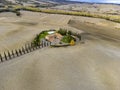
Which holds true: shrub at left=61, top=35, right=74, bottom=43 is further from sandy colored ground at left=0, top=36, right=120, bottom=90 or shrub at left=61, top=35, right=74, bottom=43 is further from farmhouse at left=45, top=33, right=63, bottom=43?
sandy colored ground at left=0, top=36, right=120, bottom=90

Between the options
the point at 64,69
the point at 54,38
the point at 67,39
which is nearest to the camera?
the point at 64,69

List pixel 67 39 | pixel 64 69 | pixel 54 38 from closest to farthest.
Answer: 1. pixel 64 69
2. pixel 67 39
3. pixel 54 38

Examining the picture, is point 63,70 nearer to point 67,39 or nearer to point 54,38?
point 67,39

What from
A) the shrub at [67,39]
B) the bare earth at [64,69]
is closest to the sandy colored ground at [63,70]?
the bare earth at [64,69]

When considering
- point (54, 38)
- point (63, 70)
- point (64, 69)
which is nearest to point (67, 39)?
point (54, 38)

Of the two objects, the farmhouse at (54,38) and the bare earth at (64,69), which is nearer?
the bare earth at (64,69)

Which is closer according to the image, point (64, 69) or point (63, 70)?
point (63, 70)

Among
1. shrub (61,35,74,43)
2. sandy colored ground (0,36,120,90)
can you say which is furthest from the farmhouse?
sandy colored ground (0,36,120,90)

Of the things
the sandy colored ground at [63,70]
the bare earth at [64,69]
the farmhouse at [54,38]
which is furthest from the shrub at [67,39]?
the sandy colored ground at [63,70]

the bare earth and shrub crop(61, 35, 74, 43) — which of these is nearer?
the bare earth

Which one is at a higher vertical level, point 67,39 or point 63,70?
point 63,70

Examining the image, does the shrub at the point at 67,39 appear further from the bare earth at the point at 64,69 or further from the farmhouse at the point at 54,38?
the bare earth at the point at 64,69

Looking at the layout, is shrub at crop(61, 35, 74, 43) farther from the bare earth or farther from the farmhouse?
the bare earth
